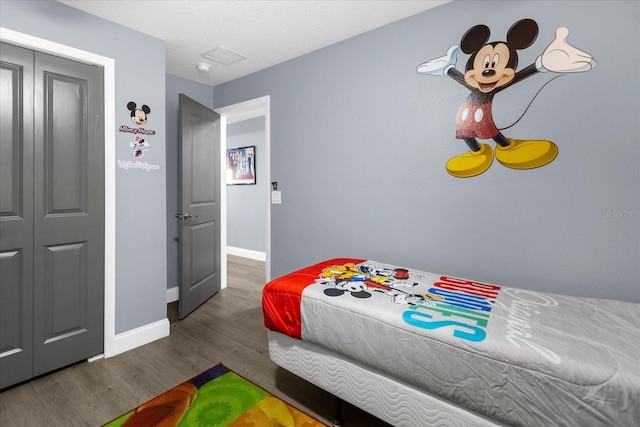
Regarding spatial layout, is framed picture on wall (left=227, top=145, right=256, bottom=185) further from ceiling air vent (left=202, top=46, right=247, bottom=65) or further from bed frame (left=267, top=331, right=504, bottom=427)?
bed frame (left=267, top=331, right=504, bottom=427)

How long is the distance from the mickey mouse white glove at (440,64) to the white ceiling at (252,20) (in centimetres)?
36

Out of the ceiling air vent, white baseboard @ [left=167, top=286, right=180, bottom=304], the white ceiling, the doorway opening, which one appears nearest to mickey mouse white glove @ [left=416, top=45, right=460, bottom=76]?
the white ceiling

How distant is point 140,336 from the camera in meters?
2.46

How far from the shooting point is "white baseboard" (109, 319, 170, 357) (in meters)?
2.33

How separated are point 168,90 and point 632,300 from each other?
418cm

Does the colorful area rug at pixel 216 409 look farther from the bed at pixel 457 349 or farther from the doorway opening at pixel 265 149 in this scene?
the doorway opening at pixel 265 149

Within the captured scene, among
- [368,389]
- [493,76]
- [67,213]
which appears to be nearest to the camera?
[368,389]

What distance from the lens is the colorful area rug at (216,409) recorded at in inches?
63.6

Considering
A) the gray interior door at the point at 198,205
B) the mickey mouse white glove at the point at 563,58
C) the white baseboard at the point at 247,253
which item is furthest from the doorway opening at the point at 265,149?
the mickey mouse white glove at the point at 563,58

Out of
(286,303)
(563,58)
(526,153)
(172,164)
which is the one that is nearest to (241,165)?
(172,164)

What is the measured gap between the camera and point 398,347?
4.23 feet

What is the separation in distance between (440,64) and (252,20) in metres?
1.44

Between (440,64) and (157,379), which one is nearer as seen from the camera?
(157,379)

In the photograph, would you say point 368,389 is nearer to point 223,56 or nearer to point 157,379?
point 157,379
